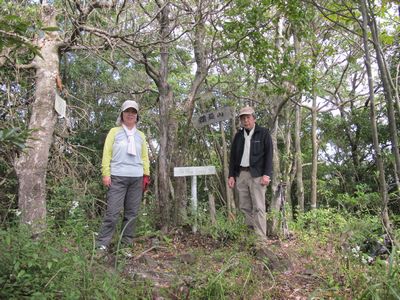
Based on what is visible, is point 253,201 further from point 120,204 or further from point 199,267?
point 120,204

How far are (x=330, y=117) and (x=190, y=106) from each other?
10751 mm

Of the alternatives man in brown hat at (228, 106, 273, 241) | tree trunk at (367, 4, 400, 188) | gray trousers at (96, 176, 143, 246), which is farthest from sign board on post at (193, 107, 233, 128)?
tree trunk at (367, 4, 400, 188)

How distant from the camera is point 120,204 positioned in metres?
4.46

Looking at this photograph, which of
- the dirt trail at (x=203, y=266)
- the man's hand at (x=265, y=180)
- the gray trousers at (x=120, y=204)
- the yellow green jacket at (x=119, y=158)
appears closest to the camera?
the dirt trail at (x=203, y=266)

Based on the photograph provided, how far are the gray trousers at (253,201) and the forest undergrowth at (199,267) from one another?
0.20 meters

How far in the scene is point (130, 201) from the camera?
15.1 ft

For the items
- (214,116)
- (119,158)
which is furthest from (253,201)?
(119,158)

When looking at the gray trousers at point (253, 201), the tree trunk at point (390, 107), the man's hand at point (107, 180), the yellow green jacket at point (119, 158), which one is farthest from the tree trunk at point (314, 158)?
the tree trunk at point (390, 107)

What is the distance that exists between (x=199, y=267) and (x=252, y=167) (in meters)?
1.67

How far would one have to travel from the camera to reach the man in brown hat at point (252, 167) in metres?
5.02

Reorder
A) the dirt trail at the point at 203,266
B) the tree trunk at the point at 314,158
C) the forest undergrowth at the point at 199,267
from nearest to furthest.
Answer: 1. the forest undergrowth at the point at 199,267
2. the dirt trail at the point at 203,266
3. the tree trunk at the point at 314,158

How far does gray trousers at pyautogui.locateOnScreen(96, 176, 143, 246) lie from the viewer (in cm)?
435

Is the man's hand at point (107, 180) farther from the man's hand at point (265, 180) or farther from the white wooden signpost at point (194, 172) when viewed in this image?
the man's hand at point (265, 180)

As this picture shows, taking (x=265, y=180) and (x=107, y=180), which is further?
(x=265, y=180)
